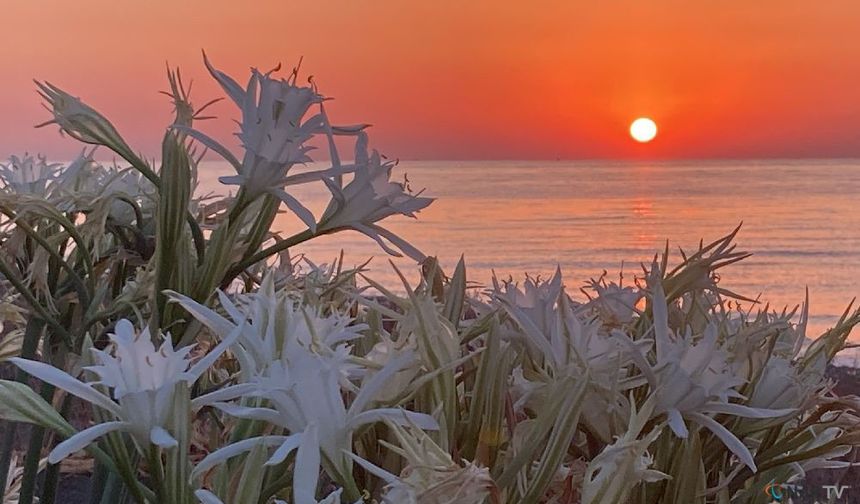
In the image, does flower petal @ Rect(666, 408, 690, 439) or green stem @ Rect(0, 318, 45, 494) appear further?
green stem @ Rect(0, 318, 45, 494)

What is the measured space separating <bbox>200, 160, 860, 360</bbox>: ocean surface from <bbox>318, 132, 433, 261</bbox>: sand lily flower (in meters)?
0.18

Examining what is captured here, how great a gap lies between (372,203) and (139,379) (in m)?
0.17

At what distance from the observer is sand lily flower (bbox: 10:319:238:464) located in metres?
0.31

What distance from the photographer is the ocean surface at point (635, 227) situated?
1437 centimetres

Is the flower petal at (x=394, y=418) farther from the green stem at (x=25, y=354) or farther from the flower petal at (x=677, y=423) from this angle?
the green stem at (x=25, y=354)

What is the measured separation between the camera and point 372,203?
0.45 m

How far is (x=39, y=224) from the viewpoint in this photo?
1.83ft

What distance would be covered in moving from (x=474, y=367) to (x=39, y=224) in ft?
1.00

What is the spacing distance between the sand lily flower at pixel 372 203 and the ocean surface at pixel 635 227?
0.58 feet

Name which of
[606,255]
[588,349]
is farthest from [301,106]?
[606,255]

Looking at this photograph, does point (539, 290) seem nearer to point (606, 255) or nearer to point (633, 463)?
point (633, 463)

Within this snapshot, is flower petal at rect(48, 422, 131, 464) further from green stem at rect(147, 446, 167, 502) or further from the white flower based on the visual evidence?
A: the white flower

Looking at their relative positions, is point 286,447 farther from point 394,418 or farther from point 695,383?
point 695,383

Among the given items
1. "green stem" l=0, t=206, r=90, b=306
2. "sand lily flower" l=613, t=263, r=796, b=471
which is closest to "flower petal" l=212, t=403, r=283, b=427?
"sand lily flower" l=613, t=263, r=796, b=471
